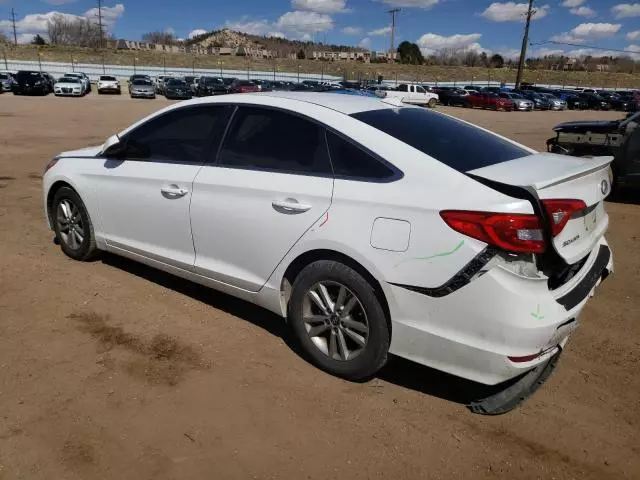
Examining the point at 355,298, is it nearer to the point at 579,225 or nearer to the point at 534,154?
the point at 579,225

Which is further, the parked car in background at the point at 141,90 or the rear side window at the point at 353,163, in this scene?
the parked car in background at the point at 141,90

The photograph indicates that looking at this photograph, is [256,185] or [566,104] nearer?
[256,185]

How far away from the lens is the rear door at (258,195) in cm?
320

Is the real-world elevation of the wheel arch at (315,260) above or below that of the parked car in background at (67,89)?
below

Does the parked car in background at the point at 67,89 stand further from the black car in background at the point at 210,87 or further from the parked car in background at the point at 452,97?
the parked car in background at the point at 452,97

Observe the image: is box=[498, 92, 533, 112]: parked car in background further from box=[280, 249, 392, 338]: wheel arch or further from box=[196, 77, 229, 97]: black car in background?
box=[280, 249, 392, 338]: wheel arch

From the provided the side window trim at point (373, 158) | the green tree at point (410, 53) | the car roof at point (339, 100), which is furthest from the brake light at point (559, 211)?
the green tree at point (410, 53)

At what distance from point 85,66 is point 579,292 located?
215ft

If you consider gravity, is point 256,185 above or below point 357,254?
above

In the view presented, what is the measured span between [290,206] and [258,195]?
0.90 ft

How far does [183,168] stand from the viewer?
12.6 feet

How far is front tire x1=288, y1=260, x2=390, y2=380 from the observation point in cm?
297

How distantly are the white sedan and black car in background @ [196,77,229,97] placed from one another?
36.9 m

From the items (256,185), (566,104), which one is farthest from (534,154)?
(566,104)
